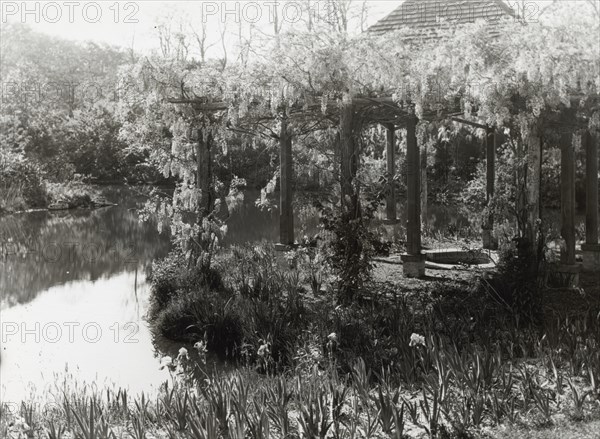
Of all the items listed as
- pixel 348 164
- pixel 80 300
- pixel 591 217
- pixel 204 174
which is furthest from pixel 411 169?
pixel 80 300

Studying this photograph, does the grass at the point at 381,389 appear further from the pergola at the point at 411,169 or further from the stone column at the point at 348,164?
the pergola at the point at 411,169

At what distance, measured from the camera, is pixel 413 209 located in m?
10.5

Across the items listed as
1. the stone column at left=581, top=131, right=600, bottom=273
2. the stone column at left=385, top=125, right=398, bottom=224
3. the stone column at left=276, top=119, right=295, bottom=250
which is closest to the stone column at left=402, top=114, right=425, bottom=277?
the stone column at left=276, top=119, right=295, bottom=250

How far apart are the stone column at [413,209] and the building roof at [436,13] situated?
9.60 feet

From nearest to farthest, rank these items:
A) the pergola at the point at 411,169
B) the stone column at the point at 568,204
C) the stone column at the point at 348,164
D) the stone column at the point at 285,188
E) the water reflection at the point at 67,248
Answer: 1. the stone column at the point at 348,164
2. the pergola at the point at 411,169
3. the stone column at the point at 568,204
4. the stone column at the point at 285,188
5. the water reflection at the point at 67,248

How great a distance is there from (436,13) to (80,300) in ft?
27.3

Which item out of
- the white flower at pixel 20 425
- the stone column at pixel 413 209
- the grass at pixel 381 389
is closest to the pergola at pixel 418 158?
the stone column at pixel 413 209

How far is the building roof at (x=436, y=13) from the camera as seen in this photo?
12.7 m

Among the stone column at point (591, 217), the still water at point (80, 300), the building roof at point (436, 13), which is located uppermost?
the building roof at point (436, 13)

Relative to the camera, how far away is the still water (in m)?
7.36

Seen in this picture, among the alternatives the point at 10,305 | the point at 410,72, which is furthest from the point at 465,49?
the point at 10,305

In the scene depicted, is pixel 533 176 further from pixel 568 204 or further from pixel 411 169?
pixel 411 169

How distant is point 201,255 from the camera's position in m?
9.97

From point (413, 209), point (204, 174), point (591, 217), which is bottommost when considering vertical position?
point (591, 217)
